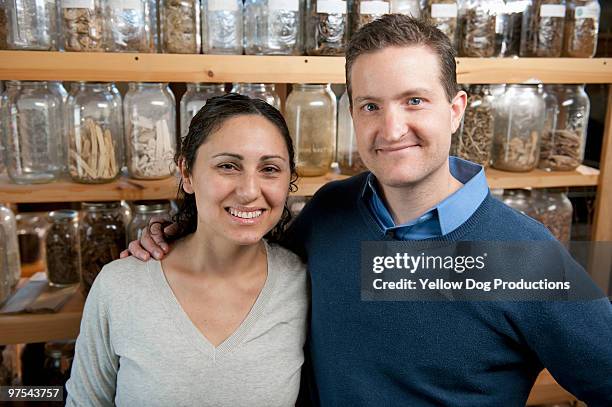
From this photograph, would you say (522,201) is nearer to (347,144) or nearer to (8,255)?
(347,144)

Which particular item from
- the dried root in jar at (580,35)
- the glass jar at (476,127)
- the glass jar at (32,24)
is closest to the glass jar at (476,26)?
the glass jar at (476,127)

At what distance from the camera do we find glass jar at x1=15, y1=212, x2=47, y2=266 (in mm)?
1814

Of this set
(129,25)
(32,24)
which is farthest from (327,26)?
(32,24)

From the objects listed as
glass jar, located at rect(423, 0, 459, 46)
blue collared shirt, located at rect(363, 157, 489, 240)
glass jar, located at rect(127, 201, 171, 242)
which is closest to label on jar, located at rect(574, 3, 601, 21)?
glass jar, located at rect(423, 0, 459, 46)

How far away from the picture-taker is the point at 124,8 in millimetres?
1405

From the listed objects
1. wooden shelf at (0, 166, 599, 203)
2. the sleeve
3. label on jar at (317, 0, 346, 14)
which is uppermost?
label on jar at (317, 0, 346, 14)

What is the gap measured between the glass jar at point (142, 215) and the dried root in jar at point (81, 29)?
39cm

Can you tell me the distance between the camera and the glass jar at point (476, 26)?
5.23 feet

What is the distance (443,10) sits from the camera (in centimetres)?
155

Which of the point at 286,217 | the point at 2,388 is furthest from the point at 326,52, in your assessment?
the point at 2,388

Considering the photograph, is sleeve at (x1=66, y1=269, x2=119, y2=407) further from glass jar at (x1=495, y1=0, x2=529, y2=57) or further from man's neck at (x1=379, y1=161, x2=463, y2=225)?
glass jar at (x1=495, y1=0, x2=529, y2=57)

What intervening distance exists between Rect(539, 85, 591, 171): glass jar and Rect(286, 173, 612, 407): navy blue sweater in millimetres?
727

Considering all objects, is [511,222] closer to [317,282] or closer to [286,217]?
[317,282]

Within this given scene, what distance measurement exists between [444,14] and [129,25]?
76cm
